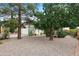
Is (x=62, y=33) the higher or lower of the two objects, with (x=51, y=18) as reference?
lower

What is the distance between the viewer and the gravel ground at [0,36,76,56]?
3.42 meters

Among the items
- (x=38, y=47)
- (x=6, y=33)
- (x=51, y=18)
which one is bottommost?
(x=38, y=47)

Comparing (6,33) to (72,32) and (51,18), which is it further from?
(72,32)

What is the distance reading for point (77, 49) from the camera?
11.2 ft

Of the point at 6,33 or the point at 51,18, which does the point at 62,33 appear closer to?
the point at 51,18

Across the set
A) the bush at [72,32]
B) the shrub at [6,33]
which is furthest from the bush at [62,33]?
the shrub at [6,33]

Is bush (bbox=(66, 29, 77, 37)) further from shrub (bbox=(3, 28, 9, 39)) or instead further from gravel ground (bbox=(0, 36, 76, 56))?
shrub (bbox=(3, 28, 9, 39))

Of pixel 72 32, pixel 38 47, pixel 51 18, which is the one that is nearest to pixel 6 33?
pixel 38 47

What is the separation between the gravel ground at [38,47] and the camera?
3.42 meters

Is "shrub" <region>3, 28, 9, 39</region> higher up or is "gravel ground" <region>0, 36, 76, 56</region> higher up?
"shrub" <region>3, 28, 9, 39</region>

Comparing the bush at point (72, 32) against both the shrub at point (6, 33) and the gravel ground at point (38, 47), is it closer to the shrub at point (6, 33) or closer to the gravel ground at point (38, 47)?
the gravel ground at point (38, 47)

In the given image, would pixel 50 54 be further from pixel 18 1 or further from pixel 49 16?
pixel 18 1

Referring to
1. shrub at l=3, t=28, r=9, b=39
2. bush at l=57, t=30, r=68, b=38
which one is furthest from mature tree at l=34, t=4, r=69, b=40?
shrub at l=3, t=28, r=9, b=39

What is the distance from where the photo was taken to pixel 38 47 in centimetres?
346
